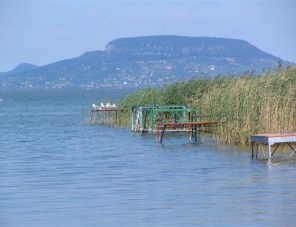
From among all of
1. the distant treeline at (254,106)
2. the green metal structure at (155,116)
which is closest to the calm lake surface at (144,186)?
the distant treeline at (254,106)

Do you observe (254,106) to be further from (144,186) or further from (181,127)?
(144,186)

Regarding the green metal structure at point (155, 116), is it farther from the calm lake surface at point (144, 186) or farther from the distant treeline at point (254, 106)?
the calm lake surface at point (144, 186)

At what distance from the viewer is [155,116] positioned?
125 feet

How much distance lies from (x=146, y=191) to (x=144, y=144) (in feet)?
46.4

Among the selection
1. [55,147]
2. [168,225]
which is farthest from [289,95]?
[168,225]

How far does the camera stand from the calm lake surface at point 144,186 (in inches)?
623

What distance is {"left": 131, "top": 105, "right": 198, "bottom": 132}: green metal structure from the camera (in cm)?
3619

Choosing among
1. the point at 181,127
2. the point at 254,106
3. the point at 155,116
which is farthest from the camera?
Result: the point at 155,116

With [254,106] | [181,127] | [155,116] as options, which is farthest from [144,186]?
[155,116]

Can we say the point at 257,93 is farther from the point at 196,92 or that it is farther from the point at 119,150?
the point at 196,92

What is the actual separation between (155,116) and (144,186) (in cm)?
1791

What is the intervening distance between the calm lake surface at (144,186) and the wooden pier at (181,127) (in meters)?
0.67

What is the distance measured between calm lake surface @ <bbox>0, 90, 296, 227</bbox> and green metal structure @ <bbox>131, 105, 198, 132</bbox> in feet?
8.91

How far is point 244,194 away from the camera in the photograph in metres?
18.3
